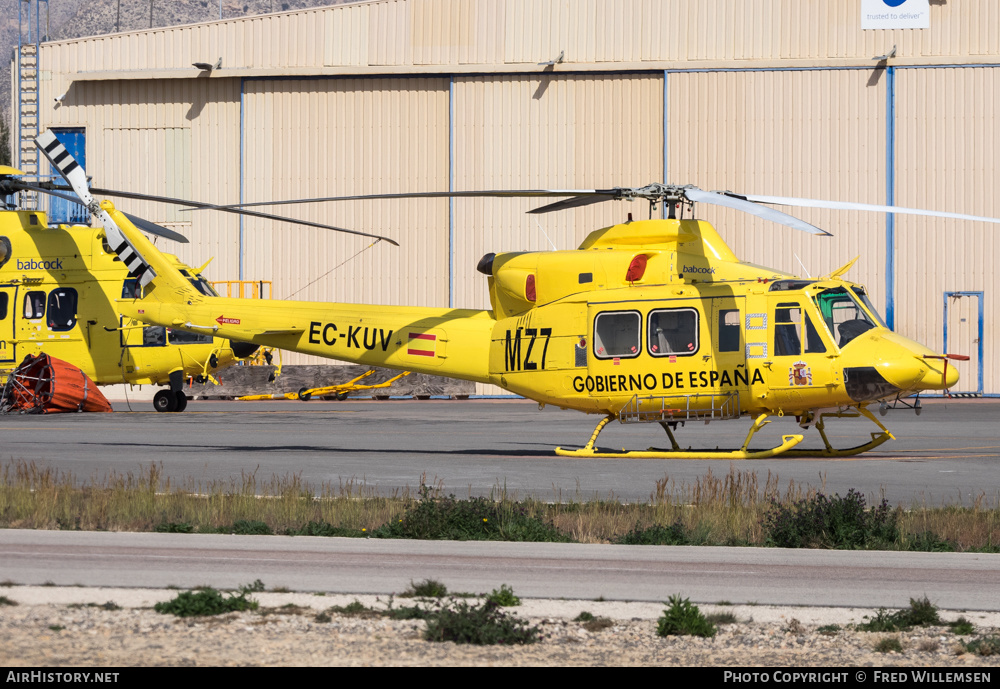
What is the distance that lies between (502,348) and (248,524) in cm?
758

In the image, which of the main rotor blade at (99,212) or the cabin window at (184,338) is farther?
the cabin window at (184,338)

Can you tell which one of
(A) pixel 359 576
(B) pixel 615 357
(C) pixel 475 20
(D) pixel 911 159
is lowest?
(A) pixel 359 576

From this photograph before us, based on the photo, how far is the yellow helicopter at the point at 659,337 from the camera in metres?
16.3

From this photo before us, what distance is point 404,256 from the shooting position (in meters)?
38.6

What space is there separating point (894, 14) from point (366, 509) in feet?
103

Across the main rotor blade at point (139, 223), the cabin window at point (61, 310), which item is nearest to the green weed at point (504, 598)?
the main rotor blade at point (139, 223)

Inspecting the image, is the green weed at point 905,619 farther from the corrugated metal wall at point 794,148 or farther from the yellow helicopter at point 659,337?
the corrugated metal wall at point 794,148

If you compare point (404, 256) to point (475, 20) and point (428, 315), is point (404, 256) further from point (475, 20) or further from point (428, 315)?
point (428, 315)

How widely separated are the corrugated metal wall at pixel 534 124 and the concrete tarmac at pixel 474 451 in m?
9.89

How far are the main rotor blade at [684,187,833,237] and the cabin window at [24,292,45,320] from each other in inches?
679

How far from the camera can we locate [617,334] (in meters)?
17.3

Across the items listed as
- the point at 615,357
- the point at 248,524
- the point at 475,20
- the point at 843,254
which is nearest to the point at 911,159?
the point at 843,254

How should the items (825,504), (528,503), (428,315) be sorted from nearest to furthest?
(825,504), (528,503), (428,315)

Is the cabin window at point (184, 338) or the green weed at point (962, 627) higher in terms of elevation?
the cabin window at point (184, 338)
